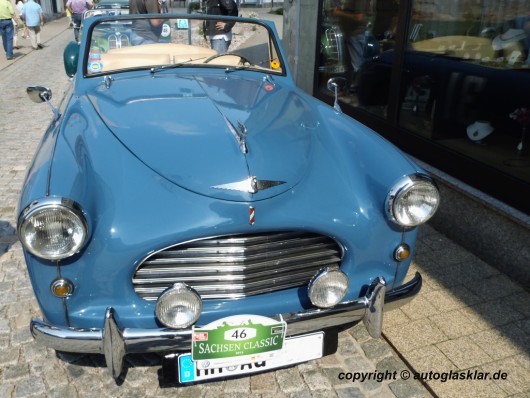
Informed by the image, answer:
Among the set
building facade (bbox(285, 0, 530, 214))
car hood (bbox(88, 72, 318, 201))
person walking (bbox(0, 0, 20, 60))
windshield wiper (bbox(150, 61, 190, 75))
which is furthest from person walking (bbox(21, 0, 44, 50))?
car hood (bbox(88, 72, 318, 201))

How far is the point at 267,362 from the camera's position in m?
2.19

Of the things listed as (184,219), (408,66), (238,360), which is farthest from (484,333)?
(408,66)

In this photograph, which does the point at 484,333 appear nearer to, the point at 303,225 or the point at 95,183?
the point at 303,225

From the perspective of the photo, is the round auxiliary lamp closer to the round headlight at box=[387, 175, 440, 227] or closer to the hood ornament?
the round headlight at box=[387, 175, 440, 227]

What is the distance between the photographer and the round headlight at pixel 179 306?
6.47ft

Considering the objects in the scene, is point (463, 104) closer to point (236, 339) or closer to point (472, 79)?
point (472, 79)

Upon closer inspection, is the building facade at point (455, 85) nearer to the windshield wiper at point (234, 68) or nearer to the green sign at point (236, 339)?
the windshield wiper at point (234, 68)

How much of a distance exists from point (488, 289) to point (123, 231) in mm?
2423

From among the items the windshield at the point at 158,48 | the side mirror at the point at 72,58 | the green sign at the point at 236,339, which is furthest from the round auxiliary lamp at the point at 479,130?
the side mirror at the point at 72,58

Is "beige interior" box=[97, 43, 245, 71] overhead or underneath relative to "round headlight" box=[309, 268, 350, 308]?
overhead

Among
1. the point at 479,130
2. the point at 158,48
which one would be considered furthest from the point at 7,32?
the point at 479,130

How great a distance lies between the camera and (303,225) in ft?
6.93

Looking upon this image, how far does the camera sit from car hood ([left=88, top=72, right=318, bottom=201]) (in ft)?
7.11

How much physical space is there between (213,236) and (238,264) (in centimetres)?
18
